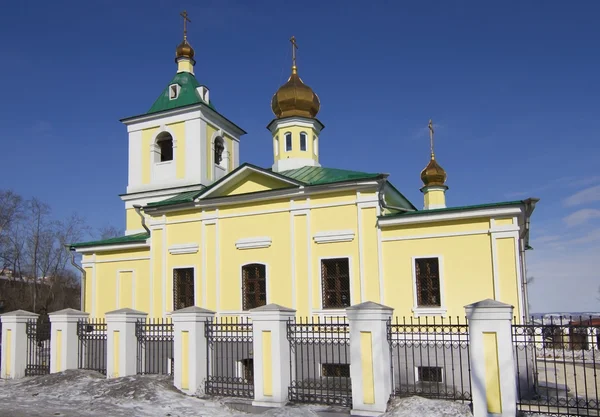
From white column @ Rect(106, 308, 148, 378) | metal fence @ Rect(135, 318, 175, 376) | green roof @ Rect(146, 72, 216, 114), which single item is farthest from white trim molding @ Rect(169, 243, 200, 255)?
green roof @ Rect(146, 72, 216, 114)

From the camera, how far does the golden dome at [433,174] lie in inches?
824

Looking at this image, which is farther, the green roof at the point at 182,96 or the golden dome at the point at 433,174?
the golden dome at the point at 433,174

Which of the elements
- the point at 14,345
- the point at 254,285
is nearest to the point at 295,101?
the point at 254,285

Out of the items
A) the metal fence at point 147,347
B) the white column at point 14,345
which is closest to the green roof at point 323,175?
the metal fence at point 147,347

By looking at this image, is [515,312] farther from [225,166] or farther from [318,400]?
[225,166]

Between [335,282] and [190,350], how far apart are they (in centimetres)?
418

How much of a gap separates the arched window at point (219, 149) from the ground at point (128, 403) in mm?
9782

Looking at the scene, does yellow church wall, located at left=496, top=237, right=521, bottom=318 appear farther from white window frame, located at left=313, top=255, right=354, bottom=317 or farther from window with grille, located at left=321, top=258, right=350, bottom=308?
window with grille, located at left=321, top=258, right=350, bottom=308

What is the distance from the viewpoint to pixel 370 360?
9.55 m

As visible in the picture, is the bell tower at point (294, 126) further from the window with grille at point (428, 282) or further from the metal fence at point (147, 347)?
the metal fence at point (147, 347)

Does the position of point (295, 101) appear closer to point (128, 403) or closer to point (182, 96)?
point (182, 96)

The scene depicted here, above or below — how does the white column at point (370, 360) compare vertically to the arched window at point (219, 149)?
below

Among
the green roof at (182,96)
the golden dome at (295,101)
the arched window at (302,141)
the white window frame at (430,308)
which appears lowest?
the white window frame at (430,308)

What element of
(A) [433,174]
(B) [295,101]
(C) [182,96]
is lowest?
(A) [433,174]
